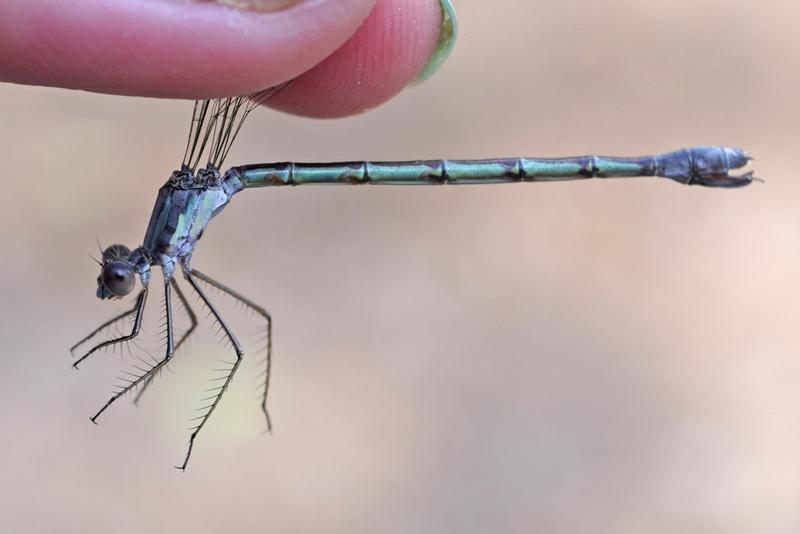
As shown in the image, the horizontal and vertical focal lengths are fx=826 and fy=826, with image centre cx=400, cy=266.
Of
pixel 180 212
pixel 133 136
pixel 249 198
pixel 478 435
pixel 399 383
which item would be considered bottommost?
pixel 478 435

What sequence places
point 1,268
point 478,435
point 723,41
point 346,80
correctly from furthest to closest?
point 723,41, point 1,268, point 478,435, point 346,80

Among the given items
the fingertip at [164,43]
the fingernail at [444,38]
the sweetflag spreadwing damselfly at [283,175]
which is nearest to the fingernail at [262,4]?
the fingertip at [164,43]

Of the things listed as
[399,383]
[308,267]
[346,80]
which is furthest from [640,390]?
[346,80]

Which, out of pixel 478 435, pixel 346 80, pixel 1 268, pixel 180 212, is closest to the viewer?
pixel 346 80

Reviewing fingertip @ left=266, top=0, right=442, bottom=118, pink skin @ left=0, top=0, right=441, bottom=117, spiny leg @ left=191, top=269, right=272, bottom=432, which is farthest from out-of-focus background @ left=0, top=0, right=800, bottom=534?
pink skin @ left=0, top=0, right=441, bottom=117

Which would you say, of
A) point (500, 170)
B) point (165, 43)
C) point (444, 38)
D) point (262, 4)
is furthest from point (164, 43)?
point (500, 170)

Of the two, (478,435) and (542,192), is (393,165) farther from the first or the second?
(542,192)
